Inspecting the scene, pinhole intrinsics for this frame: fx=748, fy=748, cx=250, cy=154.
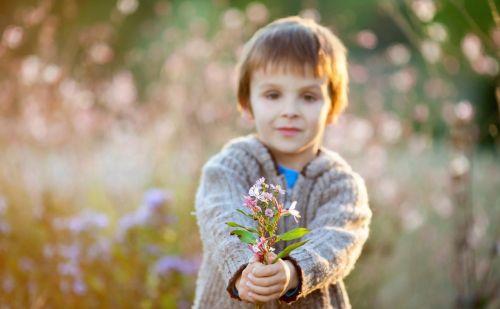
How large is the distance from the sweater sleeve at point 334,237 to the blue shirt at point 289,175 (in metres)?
0.12

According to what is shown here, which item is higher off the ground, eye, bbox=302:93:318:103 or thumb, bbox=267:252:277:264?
eye, bbox=302:93:318:103

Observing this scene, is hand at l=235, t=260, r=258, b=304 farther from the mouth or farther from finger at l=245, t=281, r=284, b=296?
the mouth

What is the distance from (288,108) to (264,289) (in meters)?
0.68

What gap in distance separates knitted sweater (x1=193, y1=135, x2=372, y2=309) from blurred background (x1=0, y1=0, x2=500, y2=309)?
80cm

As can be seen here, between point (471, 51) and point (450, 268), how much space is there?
1446mm

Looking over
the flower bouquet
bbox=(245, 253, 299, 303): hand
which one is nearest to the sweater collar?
bbox=(245, 253, 299, 303): hand

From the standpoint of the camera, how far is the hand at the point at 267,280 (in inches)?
74.0

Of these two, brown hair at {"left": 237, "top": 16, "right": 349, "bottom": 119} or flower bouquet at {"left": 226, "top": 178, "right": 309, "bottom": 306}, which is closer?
flower bouquet at {"left": 226, "top": 178, "right": 309, "bottom": 306}

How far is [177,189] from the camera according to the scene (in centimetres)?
444

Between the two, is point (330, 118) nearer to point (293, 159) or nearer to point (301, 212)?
point (293, 159)

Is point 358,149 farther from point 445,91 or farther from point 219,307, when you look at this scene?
point 219,307

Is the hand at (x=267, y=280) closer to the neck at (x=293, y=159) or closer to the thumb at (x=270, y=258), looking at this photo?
the thumb at (x=270, y=258)

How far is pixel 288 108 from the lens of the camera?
7.71ft

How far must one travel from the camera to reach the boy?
2.30 meters
